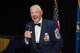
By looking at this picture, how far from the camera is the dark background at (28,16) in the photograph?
23.0 feet

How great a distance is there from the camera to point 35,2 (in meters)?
7.61

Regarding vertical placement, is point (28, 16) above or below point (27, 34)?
above

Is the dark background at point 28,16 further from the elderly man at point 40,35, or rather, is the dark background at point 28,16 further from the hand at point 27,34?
the hand at point 27,34

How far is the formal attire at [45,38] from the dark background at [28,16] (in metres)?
1.93

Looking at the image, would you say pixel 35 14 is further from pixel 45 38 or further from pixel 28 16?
pixel 28 16

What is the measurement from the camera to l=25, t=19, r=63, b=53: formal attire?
16.5ft

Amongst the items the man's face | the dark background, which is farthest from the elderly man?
the dark background

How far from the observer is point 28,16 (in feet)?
26.1

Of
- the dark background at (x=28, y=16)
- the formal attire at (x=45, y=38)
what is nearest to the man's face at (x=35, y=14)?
the formal attire at (x=45, y=38)

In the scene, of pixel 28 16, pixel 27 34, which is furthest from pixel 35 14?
pixel 28 16

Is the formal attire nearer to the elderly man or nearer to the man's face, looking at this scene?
the elderly man

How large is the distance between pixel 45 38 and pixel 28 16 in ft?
9.74

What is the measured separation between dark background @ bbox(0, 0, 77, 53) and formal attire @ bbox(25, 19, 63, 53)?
1.93 metres

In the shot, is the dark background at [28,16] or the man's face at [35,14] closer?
the man's face at [35,14]
